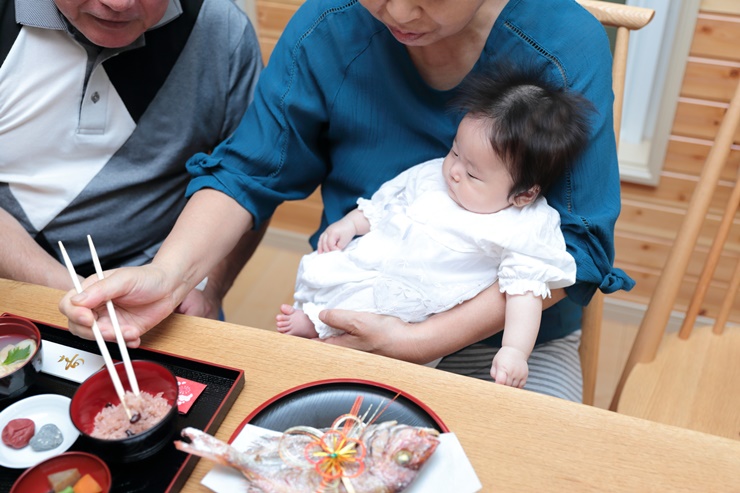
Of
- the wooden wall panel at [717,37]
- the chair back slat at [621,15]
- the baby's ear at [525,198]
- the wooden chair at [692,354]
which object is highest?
the chair back slat at [621,15]

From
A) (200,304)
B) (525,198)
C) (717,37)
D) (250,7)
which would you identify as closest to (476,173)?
(525,198)

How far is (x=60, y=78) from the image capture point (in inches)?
50.8

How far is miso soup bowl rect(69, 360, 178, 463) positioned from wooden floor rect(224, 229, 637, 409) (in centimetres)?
154

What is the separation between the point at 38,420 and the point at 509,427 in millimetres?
607

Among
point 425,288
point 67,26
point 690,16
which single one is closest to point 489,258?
point 425,288

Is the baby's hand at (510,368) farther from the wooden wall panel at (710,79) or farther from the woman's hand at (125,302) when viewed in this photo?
the wooden wall panel at (710,79)

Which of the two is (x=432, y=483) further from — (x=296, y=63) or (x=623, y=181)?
(x=623, y=181)

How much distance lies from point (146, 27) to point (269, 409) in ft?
2.75

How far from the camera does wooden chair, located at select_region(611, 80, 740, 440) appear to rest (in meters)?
1.28

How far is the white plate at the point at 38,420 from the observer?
775 mm

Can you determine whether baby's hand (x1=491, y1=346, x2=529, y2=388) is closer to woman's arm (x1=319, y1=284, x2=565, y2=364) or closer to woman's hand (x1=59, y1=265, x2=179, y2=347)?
woman's arm (x1=319, y1=284, x2=565, y2=364)

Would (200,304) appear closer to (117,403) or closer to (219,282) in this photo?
(219,282)

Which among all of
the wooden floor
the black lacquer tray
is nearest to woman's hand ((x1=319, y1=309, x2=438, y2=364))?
the black lacquer tray

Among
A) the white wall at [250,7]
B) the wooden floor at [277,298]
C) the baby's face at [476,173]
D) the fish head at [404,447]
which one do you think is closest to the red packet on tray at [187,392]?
the fish head at [404,447]
